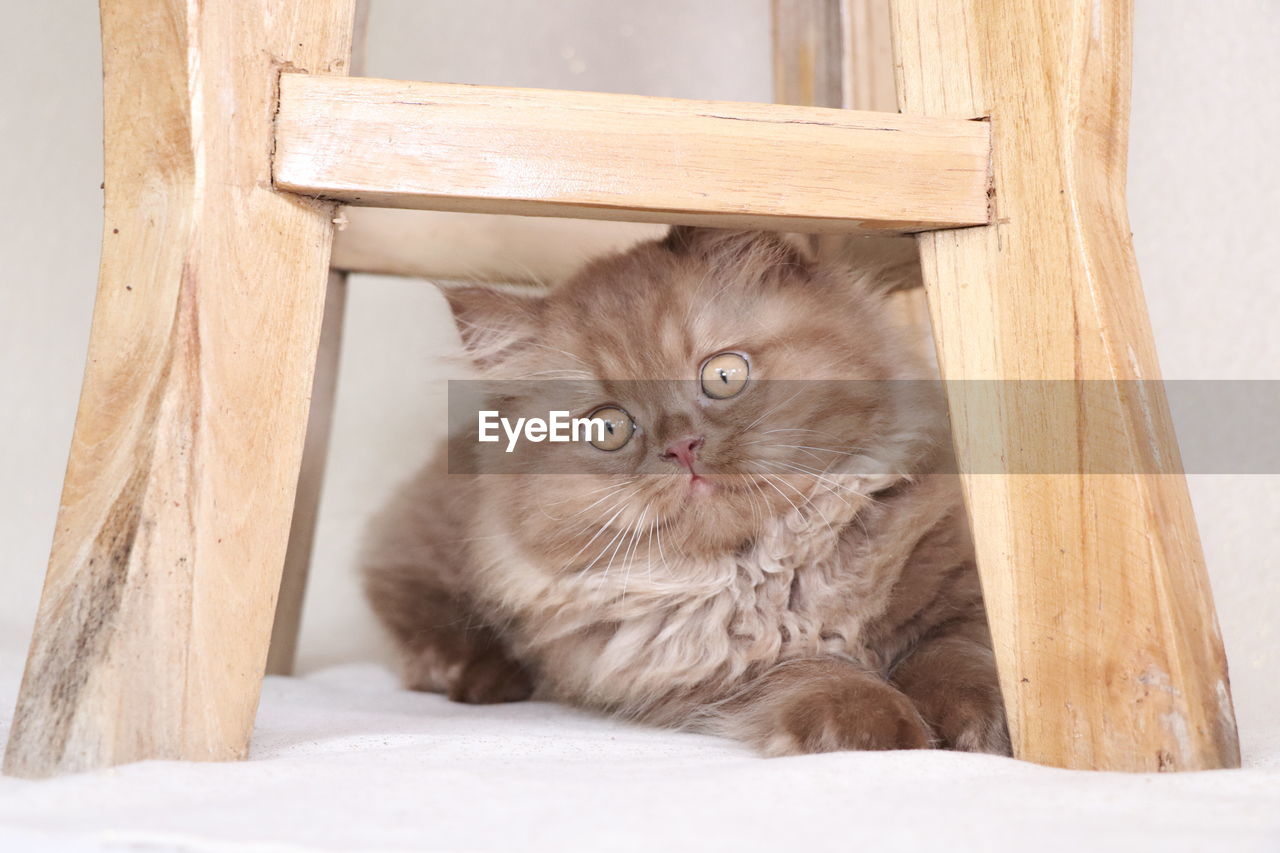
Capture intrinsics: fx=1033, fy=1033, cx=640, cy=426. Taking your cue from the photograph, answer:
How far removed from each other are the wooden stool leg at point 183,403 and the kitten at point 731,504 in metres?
0.52

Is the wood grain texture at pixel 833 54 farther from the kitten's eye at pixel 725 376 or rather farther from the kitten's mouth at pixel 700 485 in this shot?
the kitten's mouth at pixel 700 485

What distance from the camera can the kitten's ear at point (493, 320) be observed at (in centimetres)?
161

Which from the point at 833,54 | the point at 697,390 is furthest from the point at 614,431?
the point at 833,54

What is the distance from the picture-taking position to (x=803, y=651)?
4.42ft

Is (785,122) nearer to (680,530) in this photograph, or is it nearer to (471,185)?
(471,185)

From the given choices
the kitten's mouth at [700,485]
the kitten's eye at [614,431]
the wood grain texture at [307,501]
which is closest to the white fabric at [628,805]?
the kitten's mouth at [700,485]

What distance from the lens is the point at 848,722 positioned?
42.8 inches

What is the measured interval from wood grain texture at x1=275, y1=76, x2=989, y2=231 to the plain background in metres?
0.75

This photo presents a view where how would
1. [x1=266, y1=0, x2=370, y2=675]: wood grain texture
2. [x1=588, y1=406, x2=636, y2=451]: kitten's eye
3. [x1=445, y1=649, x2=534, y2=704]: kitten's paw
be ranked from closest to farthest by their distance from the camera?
[x1=588, y1=406, x2=636, y2=451]: kitten's eye
[x1=445, y1=649, x2=534, y2=704]: kitten's paw
[x1=266, y1=0, x2=370, y2=675]: wood grain texture

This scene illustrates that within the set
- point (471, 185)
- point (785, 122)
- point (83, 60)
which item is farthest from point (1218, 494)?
point (83, 60)

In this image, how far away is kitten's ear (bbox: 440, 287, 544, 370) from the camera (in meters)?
1.61

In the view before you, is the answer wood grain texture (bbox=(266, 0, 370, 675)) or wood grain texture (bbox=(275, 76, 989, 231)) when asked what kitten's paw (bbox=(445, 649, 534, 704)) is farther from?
wood grain texture (bbox=(275, 76, 989, 231))

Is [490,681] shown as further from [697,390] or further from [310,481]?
[697,390]

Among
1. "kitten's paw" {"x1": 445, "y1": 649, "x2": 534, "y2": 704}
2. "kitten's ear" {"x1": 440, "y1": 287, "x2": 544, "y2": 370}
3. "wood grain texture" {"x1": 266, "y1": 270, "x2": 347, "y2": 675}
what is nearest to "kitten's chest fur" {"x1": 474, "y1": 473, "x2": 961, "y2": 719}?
"kitten's paw" {"x1": 445, "y1": 649, "x2": 534, "y2": 704}
